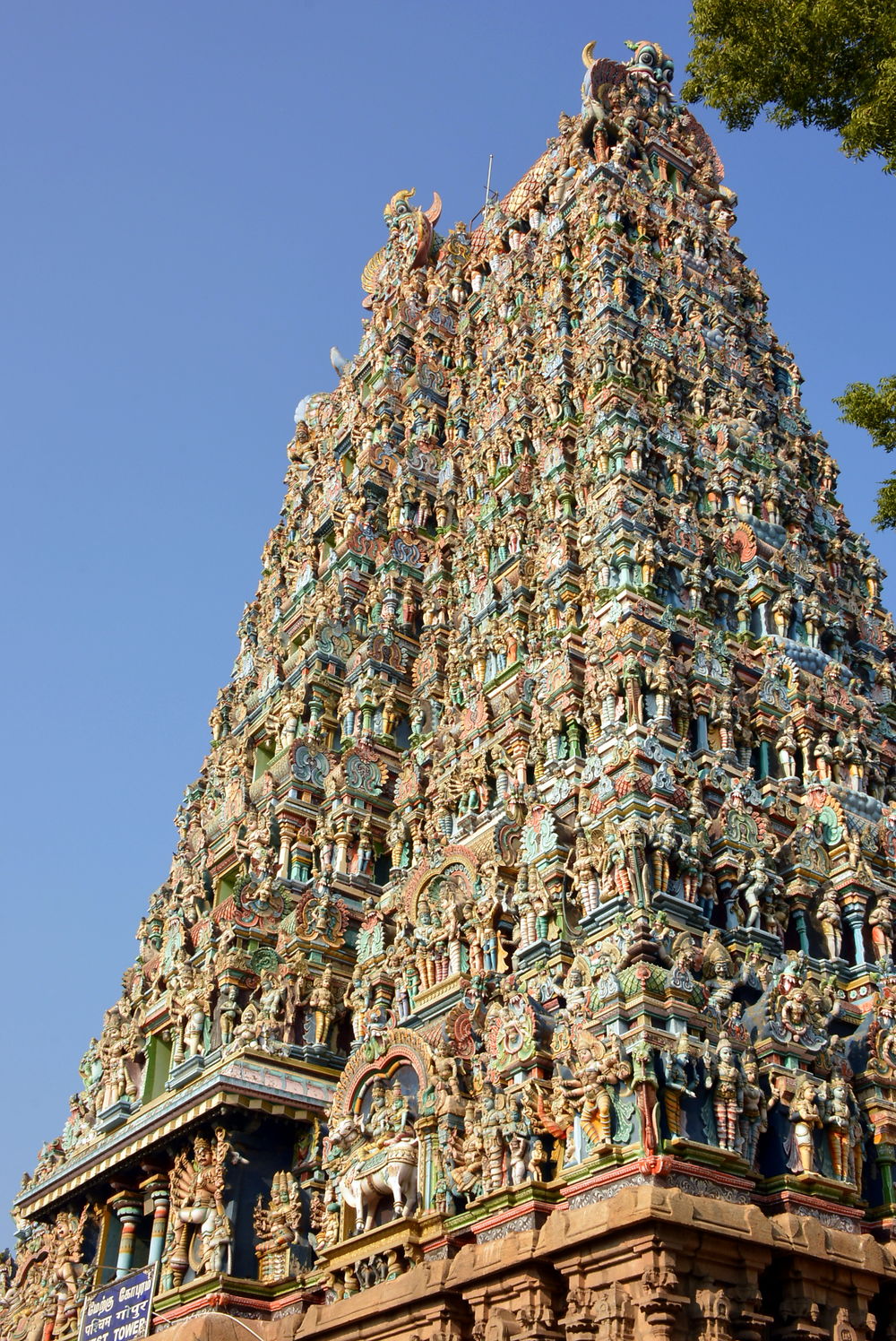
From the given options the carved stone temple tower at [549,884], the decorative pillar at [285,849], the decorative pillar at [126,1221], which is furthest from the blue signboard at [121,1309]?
the decorative pillar at [285,849]

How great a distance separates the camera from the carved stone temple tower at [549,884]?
14805 mm

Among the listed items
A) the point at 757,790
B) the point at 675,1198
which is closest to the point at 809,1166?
the point at 675,1198

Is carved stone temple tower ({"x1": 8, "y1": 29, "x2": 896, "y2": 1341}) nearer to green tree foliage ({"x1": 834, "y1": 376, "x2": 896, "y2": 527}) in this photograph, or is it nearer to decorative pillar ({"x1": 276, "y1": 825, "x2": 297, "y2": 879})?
decorative pillar ({"x1": 276, "y1": 825, "x2": 297, "y2": 879})

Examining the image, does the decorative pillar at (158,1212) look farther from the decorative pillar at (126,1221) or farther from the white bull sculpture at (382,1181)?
the white bull sculpture at (382,1181)

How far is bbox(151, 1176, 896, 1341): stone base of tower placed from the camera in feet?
43.9

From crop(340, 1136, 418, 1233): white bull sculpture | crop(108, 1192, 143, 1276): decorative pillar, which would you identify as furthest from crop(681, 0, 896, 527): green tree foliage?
crop(108, 1192, 143, 1276): decorative pillar

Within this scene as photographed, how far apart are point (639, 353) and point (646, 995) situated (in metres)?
12.8

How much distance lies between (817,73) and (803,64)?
0.50 ft

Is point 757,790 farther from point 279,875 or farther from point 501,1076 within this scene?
point 279,875

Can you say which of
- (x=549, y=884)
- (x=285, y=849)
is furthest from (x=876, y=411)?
(x=285, y=849)

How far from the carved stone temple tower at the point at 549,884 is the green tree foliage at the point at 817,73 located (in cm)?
605

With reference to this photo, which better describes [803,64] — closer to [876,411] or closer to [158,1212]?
[876,411]

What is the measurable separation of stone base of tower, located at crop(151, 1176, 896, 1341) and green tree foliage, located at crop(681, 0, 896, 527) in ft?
21.8

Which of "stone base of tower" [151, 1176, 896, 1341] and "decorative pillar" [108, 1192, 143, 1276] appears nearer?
"stone base of tower" [151, 1176, 896, 1341]
